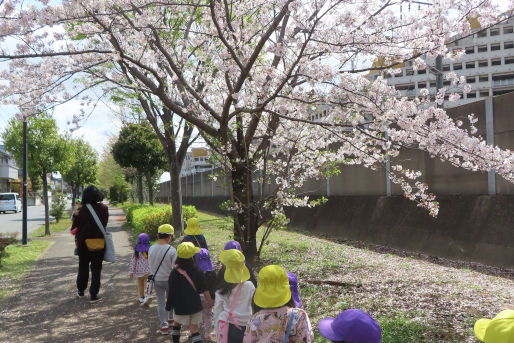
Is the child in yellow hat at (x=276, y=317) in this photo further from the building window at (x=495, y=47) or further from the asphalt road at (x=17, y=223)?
the building window at (x=495, y=47)

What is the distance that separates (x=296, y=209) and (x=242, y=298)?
12.8 m

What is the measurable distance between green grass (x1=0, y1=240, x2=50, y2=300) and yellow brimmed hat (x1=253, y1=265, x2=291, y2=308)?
6.20m

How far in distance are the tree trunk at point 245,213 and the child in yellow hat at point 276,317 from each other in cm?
461

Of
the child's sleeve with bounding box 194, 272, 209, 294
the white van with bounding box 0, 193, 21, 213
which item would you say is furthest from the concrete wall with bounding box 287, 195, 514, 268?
the white van with bounding box 0, 193, 21, 213

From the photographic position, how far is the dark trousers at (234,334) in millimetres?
3471

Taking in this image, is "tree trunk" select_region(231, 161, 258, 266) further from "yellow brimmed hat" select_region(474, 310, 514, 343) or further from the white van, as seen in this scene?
the white van

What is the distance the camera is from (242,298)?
11.7 ft

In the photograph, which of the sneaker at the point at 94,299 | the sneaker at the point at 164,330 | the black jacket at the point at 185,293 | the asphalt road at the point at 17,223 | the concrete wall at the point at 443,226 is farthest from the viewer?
the asphalt road at the point at 17,223

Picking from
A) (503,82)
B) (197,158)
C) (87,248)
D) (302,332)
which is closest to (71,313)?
(87,248)

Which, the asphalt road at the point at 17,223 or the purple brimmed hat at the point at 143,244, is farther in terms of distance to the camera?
the asphalt road at the point at 17,223

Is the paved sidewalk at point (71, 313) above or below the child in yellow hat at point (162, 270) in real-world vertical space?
below

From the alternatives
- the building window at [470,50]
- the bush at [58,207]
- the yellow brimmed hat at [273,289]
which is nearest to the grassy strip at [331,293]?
the yellow brimmed hat at [273,289]

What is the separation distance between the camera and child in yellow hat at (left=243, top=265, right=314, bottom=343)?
273 cm

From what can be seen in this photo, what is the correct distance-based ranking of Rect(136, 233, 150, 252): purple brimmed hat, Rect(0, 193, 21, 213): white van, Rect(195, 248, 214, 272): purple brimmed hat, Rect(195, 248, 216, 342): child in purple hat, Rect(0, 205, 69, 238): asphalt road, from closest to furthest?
Rect(195, 248, 216, 342): child in purple hat, Rect(195, 248, 214, 272): purple brimmed hat, Rect(136, 233, 150, 252): purple brimmed hat, Rect(0, 205, 69, 238): asphalt road, Rect(0, 193, 21, 213): white van
